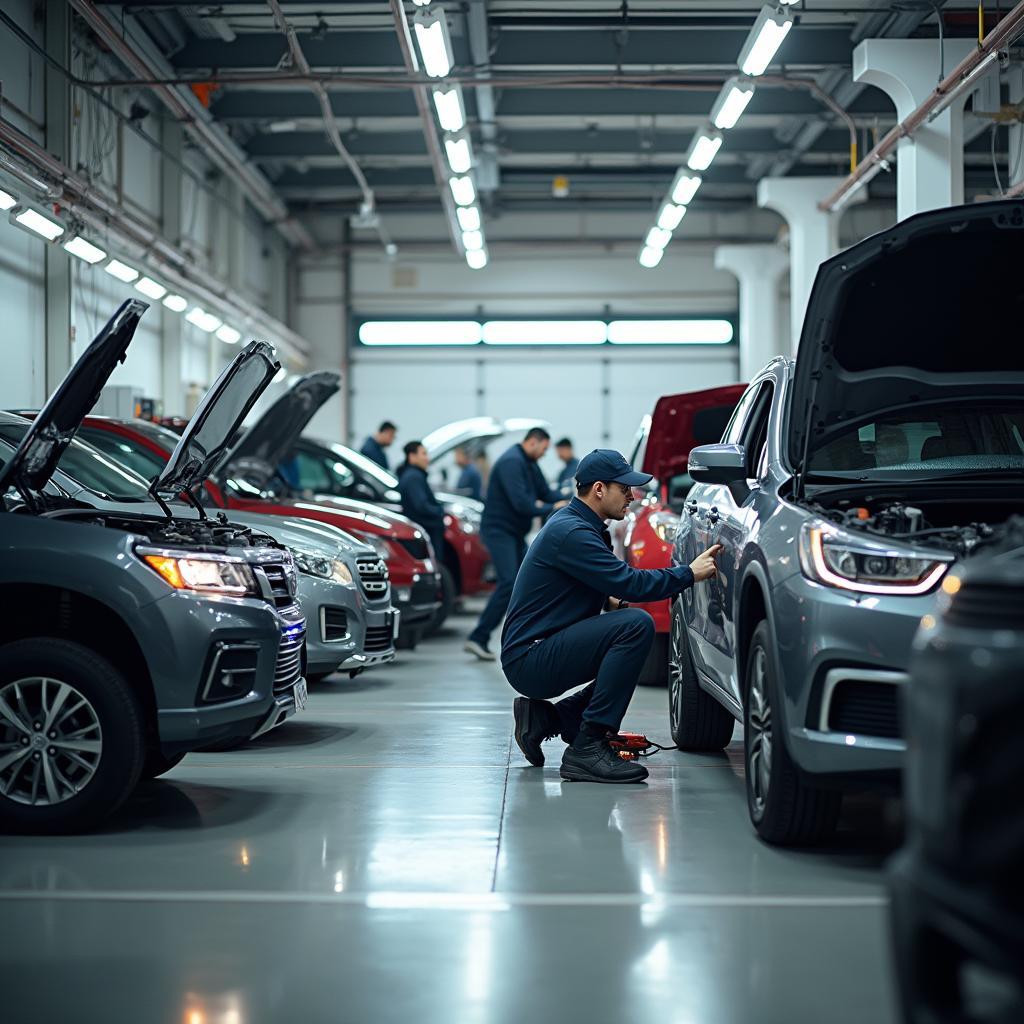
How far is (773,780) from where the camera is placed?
4379 millimetres

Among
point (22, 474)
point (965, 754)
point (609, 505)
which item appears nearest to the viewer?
point (965, 754)

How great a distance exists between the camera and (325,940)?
11.8 ft

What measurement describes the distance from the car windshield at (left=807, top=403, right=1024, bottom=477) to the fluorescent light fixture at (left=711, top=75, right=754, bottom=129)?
682cm

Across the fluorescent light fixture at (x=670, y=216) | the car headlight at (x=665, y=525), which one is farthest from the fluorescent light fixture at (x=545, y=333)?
the car headlight at (x=665, y=525)

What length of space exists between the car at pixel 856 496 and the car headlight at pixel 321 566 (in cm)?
264

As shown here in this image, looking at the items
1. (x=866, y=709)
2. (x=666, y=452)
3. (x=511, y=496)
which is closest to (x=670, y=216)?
(x=511, y=496)

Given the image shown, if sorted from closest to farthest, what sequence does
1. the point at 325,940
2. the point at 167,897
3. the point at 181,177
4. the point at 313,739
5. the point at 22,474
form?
the point at 325,940 < the point at 167,897 < the point at 22,474 < the point at 313,739 < the point at 181,177

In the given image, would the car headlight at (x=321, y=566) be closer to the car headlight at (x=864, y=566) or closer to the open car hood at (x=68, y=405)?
the open car hood at (x=68, y=405)

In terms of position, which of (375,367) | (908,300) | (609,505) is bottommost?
(609,505)

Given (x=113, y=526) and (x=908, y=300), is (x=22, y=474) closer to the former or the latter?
(x=113, y=526)

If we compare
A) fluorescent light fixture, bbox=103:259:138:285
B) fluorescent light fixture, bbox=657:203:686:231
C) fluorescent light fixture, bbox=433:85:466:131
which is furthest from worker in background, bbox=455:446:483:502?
fluorescent light fixture, bbox=433:85:466:131

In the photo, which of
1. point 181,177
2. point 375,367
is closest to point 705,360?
point 375,367

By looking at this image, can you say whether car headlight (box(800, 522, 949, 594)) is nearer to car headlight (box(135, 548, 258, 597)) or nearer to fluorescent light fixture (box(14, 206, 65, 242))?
car headlight (box(135, 548, 258, 597))

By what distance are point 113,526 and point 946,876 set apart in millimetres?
3787
